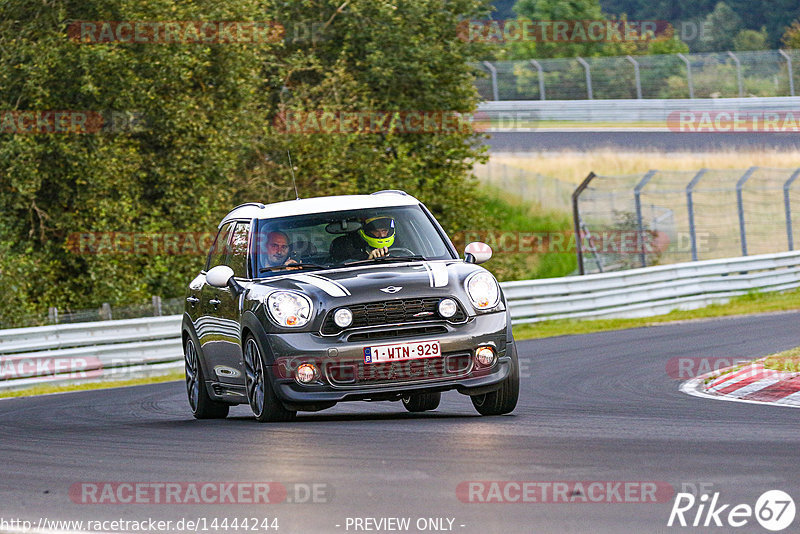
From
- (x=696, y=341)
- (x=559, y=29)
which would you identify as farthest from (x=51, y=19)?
(x=559, y=29)

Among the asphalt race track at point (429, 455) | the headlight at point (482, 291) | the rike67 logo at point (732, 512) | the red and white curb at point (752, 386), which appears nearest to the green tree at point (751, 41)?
the red and white curb at point (752, 386)

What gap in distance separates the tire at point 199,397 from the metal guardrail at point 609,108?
3581 centimetres

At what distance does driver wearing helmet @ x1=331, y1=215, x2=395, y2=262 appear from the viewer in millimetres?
10305

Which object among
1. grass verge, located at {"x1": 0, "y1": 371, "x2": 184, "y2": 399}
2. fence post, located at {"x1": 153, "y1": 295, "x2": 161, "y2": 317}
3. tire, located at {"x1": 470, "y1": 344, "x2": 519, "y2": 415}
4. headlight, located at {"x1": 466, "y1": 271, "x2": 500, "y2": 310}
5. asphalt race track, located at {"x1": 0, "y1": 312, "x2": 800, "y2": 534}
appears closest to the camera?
asphalt race track, located at {"x1": 0, "y1": 312, "x2": 800, "y2": 534}

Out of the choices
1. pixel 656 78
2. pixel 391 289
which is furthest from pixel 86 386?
pixel 656 78

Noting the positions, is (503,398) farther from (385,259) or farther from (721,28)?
(721,28)

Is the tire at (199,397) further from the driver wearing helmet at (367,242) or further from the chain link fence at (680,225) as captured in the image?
the chain link fence at (680,225)

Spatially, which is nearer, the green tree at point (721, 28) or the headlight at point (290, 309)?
the headlight at point (290, 309)

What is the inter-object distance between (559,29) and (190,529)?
8159cm

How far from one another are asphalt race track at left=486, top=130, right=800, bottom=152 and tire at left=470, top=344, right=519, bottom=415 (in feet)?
113

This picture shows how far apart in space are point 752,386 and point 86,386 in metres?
10.5

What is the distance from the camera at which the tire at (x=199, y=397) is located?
11.5 m

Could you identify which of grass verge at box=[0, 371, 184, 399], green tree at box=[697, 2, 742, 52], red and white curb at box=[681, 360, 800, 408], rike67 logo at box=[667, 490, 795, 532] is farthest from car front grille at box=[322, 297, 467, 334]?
green tree at box=[697, 2, 742, 52]

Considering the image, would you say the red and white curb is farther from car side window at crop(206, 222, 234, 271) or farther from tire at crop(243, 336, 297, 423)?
car side window at crop(206, 222, 234, 271)
